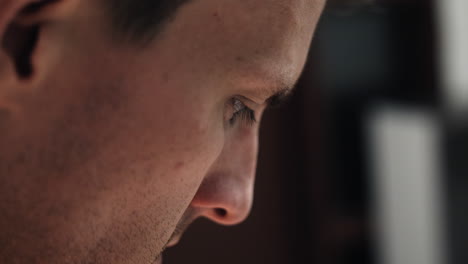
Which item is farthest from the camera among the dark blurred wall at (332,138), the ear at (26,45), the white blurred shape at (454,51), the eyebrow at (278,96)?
the white blurred shape at (454,51)

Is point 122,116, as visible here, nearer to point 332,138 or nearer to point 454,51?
point 332,138

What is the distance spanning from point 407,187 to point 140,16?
1799 mm

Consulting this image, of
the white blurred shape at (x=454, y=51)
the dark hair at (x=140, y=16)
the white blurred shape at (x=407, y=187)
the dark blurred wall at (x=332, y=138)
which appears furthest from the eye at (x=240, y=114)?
the white blurred shape at (x=454, y=51)

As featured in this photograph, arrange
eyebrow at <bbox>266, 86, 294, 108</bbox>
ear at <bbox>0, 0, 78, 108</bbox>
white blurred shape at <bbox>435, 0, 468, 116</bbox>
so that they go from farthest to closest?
white blurred shape at <bbox>435, 0, 468, 116</bbox>
eyebrow at <bbox>266, 86, 294, 108</bbox>
ear at <bbox>0, 0, 78, 108</bbox>

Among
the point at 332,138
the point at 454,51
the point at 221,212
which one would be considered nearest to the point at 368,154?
the point at 332,138

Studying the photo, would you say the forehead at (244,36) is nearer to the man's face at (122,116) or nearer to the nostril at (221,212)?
the man's face at (122,116)

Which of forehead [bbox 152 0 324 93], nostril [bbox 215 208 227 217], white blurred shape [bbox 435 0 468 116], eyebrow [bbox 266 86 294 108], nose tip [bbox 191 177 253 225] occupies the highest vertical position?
white blurred shape [bbox 435 0 468 116]

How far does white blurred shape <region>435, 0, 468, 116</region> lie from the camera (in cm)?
238

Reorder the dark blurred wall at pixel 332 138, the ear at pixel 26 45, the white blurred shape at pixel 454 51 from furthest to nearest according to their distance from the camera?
the white blurred shape at pixel 454 51 → the dark blurred wall at pixel 332 138 → the ear at pixel 26 45

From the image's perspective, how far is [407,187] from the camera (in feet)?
7.27

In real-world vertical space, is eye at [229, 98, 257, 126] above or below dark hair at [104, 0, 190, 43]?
below

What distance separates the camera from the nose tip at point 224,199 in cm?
69

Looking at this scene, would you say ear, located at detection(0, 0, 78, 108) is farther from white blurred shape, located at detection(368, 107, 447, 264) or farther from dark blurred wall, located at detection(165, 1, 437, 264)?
white blurred shape, located at detection(368, 107, 447, 264)

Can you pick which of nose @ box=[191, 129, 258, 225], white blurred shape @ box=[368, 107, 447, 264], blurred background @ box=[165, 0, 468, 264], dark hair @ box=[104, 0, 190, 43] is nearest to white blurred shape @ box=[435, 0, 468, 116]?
blurred background @ box=[165, 0, 468, 264]
